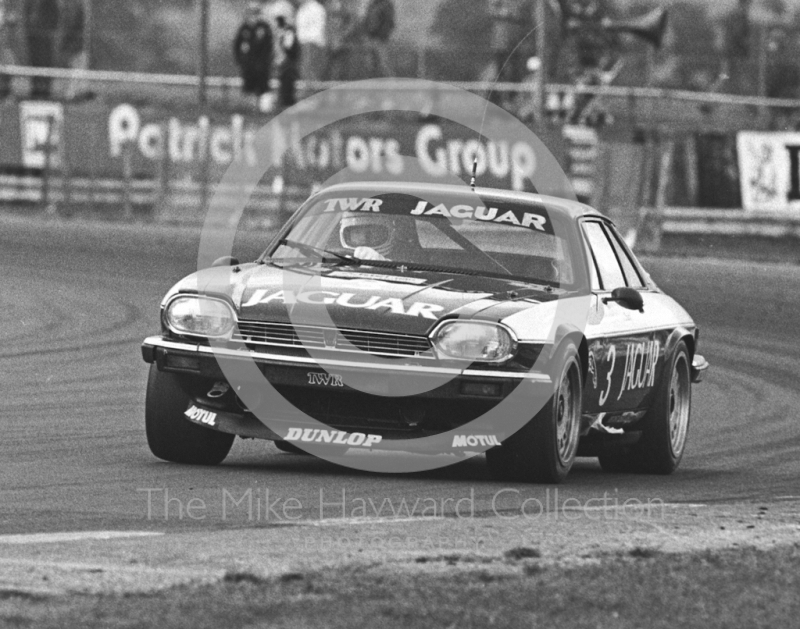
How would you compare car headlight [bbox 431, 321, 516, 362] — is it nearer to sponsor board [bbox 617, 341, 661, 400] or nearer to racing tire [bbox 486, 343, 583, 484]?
racing tire [bbox 486, 343, 583, 484]

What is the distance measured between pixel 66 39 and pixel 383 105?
8344 mm

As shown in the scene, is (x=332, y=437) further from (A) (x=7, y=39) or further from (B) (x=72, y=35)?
(B) (x=72, y=35)

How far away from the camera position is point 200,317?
24.8 ft

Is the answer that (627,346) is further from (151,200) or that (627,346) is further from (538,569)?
(151,200)

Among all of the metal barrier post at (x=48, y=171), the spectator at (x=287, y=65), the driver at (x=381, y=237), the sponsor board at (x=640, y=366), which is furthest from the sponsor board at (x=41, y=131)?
the sponsor board at (x=640, y=366)

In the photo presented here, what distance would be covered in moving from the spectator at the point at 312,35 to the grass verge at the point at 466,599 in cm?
2689

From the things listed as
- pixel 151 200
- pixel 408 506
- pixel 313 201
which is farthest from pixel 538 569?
pixel 151 200

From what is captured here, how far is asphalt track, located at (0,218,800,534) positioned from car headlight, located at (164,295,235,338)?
0.60 meters

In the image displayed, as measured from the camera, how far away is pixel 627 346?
27.7ft

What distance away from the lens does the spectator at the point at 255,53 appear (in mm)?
28969

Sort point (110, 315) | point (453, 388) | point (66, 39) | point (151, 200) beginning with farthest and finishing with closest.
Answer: point (66, 39)
point (151, 200)
point (110, 315)
point (453, 388)

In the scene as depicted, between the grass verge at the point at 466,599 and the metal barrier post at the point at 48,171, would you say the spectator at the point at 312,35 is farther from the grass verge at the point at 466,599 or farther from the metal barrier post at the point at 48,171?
the grass verge at the point at 466,599

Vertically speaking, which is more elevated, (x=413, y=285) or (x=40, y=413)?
(x=413, y=285)

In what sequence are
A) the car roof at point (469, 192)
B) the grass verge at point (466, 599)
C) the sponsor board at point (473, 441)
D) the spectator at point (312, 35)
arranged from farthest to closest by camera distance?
the spectator at point (312, 35), the car roof at point (469, 192), the sponsor board at point (473, 441), the grass verge at point (466, 599)
